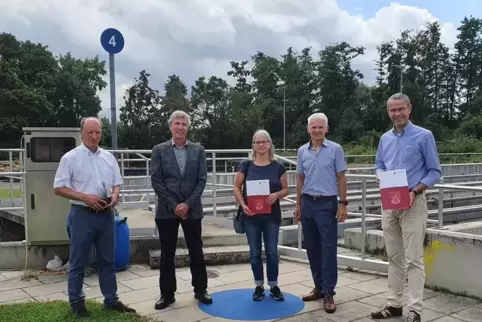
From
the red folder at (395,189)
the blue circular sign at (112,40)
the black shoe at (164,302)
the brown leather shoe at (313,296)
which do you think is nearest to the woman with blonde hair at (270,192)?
the brown leather shoe at (313,296)

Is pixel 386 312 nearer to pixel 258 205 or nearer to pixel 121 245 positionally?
pixel 258 205

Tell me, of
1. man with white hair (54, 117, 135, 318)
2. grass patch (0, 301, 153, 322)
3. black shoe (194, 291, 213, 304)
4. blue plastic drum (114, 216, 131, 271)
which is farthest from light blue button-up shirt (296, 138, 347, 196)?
blue plastic drum (114, 216, 131, 271)

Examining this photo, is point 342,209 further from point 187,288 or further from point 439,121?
point 439,121

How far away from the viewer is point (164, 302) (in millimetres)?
4145

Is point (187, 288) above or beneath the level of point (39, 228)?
beneath

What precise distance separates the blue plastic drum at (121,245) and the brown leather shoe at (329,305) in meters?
2.40

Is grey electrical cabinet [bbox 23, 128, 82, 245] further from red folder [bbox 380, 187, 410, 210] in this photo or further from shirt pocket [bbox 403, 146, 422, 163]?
shirt pocket [bbox 403, 146, 422, 163]

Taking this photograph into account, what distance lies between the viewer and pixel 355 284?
15.9ft

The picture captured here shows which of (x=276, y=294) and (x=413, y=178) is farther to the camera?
(x=276, y=294)

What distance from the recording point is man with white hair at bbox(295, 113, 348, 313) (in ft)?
13.2

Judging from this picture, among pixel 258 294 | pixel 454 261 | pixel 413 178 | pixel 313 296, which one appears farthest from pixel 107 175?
pixel 454 261

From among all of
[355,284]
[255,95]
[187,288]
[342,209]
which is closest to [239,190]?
[342,209]

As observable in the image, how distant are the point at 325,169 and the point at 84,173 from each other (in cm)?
199

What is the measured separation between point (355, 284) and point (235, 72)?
198ft
